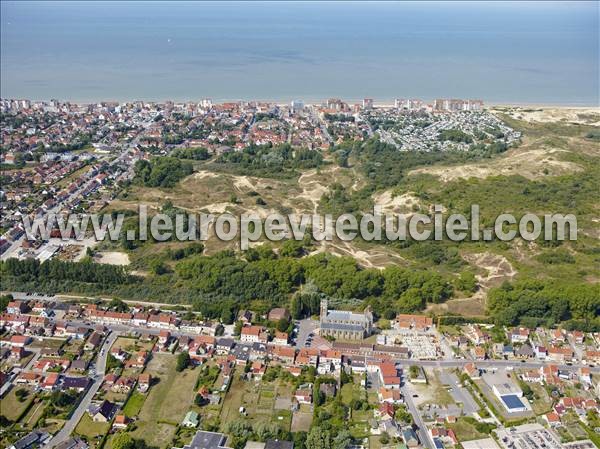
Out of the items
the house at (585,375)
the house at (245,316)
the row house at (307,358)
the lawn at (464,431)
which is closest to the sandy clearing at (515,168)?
the house at (585,375)

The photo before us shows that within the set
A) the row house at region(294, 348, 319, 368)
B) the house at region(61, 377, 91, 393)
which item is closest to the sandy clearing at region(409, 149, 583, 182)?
the row house at region(294, 348, 319, 368)

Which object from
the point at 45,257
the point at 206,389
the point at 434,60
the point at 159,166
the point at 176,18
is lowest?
the point at 206,389

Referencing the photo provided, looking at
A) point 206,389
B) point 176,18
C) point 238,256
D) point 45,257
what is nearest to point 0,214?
point 45,257

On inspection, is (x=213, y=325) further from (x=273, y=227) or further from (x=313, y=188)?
(x=313, y=188)

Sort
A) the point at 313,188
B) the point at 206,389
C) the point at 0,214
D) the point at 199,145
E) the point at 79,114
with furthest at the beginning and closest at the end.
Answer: the point at 79,114 < the point at 199,145 < the point at 313,188 < the point at 0,214 < the point at 206,389

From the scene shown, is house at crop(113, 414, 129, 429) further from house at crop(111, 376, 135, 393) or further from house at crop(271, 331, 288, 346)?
house at crop(271, 331, 288, 346)

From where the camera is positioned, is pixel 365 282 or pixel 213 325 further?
pixel 365 282

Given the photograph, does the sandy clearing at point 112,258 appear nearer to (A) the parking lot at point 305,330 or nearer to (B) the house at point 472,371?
(A) the parking lot at point 305,330
